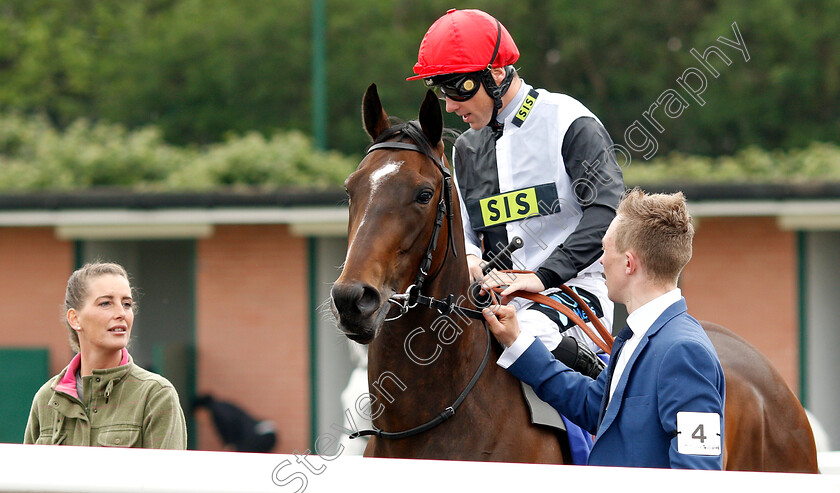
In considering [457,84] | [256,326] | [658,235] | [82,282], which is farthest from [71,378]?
[256,326]

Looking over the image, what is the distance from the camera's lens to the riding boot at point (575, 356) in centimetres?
308

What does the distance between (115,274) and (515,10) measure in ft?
66.6

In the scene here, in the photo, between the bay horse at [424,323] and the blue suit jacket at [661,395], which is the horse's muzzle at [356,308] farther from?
the blue suit jacket at [661,395]

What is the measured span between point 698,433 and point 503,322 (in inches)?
36.2

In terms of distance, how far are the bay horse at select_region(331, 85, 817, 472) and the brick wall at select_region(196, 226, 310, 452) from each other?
24.6 feet

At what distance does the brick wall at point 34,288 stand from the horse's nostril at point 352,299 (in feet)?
29.9

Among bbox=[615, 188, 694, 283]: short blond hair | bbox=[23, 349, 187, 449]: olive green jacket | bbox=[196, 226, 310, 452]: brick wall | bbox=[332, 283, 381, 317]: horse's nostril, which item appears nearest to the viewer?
bbox=[615, 188, 694, 283]: short blond hair

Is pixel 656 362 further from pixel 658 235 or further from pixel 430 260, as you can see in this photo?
pixel 430 260

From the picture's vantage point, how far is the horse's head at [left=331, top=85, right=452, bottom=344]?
2539 millimetres

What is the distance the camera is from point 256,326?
419 inches

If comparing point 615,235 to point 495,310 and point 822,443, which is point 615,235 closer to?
point 495,310

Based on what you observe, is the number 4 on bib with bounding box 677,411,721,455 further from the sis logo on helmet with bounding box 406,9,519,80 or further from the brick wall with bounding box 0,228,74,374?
the brick wall with bounding box 0,228,74,374

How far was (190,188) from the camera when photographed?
1078cm

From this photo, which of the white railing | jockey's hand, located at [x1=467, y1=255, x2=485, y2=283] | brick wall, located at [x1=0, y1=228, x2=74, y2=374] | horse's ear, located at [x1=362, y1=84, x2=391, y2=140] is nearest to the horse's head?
horse's ear, located at [x1=362, y1=84, x2=391, y2=140]
